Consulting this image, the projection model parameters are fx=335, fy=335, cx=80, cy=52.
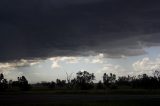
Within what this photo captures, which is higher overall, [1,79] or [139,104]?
[1,79]

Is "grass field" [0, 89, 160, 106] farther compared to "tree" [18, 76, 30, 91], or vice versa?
"tree" [18, 76, 30, 91]

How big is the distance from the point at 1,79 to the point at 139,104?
140395mm

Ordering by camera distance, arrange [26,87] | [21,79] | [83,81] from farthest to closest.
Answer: [83,81]
[21,79]
[26,87]

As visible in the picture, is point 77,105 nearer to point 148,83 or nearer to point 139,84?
point 148,83

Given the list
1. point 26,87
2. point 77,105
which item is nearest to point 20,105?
→ point 77,105

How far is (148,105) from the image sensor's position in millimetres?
47312

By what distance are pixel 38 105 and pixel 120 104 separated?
11.7 m

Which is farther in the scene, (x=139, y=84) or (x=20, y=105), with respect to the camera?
(x=139, y=84)

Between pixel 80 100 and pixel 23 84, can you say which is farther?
pixel 23 84

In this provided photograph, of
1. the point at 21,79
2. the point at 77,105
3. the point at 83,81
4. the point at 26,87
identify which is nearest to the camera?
the point at 77,105

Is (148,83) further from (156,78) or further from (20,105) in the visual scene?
(20,105)

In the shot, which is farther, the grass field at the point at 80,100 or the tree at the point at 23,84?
the tree at the point at 23,84

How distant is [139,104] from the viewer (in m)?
48.3

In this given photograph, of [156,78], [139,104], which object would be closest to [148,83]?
[156,78]
